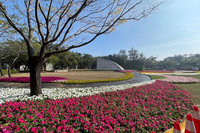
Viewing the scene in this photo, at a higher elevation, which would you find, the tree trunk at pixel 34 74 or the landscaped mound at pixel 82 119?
the tree trunk at pixel 34 74

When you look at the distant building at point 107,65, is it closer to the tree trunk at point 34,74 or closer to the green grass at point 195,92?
the green grass at point 195,92

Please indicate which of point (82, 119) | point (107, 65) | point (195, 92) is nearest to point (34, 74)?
point (82, 119)

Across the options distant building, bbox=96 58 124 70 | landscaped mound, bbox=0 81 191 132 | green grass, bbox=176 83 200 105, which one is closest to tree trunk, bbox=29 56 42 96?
landscaped mound, bbox=0 81 191 132

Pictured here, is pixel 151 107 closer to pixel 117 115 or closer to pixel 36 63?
pixel 117 115

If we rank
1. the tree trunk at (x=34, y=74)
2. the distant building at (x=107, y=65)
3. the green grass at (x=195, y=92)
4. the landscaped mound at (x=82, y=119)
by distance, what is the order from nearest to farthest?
the landscaped mound at (x=82, y=119) < the tree trunk at (x=34, y=74) < the green grass at (x=195, y=92) < the distant building at (x=107, y=65)

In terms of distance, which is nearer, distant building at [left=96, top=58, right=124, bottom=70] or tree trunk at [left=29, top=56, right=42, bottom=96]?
tree trunk at [left=29, top=56, right=42, bottom=96]

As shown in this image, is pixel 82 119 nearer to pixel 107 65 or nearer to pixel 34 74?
pixel 34 74

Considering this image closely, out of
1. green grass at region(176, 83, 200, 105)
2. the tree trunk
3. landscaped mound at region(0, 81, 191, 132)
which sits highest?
the tree trunk

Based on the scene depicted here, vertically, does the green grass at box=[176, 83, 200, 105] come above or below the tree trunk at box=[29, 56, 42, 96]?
below

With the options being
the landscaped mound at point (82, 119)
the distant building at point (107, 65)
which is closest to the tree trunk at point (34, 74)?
the landscaped mound at point (82, 119)

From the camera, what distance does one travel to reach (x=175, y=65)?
200 feet

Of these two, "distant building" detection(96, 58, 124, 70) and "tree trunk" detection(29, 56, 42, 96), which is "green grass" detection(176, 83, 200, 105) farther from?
"distant building" detection(96, 58, 124, 70)

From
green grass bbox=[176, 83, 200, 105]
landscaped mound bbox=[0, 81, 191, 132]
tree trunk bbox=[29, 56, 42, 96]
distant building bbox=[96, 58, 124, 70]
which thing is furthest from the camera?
distant building bbox=[96, 58, 124, 70]

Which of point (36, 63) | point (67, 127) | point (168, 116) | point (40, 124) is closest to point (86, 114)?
point (67, 127)
